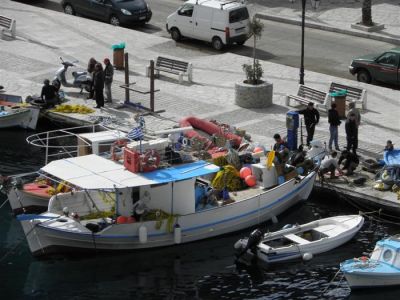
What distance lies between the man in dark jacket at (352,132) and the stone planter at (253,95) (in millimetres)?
5402

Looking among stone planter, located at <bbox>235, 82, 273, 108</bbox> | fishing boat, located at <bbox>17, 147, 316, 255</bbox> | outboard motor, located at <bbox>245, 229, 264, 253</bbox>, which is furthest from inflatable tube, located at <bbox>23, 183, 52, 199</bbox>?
stone planter, located at <bbox>235, 82, 273, 108</bbox>

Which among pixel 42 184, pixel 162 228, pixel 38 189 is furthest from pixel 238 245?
pixel 42 184

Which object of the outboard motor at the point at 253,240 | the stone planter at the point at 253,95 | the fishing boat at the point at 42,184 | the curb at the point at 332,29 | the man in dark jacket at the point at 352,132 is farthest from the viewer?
the curb at the point at 332,29

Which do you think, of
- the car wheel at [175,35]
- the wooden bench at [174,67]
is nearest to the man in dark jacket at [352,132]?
the wooden bench at [174,67]

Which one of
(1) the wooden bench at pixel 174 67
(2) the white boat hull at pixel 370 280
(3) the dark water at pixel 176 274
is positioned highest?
(1) the wooden bench at pixel 174 67

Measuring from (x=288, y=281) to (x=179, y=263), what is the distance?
10.1 ft

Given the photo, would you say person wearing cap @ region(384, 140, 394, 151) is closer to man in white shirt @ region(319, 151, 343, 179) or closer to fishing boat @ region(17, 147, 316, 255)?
man in white shirt @ region(319, 151, 343, 179)

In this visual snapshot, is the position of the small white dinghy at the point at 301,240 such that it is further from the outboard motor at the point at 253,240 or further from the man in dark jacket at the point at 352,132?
the man in dark jacket at the point at 352,132

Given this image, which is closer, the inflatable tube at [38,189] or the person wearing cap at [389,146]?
the inflatable tube at [38,189]

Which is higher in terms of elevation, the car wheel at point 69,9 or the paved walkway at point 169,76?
the car wheel at point 69,9

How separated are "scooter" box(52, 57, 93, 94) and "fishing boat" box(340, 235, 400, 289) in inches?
627

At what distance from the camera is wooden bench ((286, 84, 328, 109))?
37.2 metres

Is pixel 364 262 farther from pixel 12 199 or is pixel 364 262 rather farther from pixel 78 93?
pixel 78 93

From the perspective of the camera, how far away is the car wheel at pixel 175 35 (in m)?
46.6
